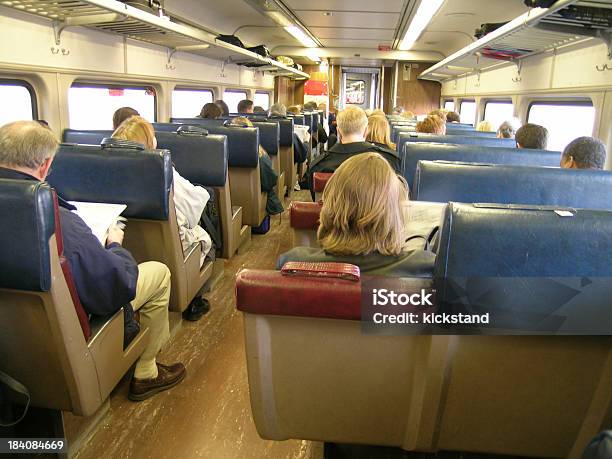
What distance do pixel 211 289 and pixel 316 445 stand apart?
Answer: 206 cm

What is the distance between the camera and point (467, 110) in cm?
1063

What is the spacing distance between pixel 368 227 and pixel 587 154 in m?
1.78

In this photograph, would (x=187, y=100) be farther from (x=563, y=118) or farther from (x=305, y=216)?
(x=305, y=216)

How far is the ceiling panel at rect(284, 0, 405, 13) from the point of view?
23.5 ft

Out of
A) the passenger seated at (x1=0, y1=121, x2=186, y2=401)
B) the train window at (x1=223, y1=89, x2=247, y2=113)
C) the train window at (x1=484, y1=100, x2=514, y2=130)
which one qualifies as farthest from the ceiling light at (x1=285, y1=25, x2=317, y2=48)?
the passenger seated at (x1=0, y1=121, x2=186, y2=401)

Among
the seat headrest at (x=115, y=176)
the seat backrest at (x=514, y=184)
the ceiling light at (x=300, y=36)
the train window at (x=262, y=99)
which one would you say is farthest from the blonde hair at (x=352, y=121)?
the train window at (x=262, y=99)

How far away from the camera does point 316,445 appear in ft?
7.43

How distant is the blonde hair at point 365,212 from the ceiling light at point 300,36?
8640mm

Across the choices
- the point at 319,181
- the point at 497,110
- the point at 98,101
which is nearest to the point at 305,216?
the point at 319,181

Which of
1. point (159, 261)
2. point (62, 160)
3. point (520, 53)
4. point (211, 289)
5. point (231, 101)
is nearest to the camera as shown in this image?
point (62, 160)

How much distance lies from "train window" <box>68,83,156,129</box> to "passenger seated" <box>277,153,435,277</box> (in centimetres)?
345

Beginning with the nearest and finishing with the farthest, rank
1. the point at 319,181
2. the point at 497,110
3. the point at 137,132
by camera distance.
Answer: the point at 137,132 → the point at 319,181 → the point at 497,110

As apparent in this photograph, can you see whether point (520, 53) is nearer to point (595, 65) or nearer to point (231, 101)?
point (595, 65)

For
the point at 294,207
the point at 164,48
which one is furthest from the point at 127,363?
the point at 164,48
